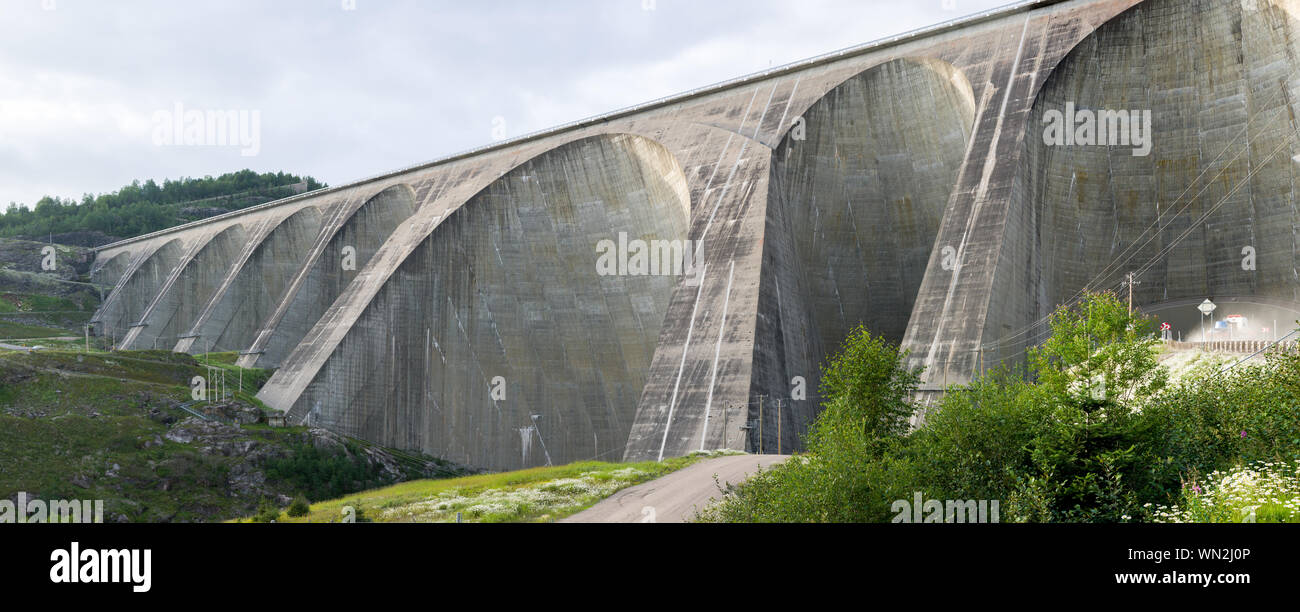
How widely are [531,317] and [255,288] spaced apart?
24.7 meters

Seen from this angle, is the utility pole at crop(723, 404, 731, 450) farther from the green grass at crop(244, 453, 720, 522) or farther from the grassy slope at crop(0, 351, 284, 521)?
the grassy slope at crop(0, 351, 284, 521)

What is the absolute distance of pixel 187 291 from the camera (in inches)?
2430

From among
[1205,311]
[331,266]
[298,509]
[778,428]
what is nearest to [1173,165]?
[1205,311]

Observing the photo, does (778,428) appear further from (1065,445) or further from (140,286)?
(140,286)

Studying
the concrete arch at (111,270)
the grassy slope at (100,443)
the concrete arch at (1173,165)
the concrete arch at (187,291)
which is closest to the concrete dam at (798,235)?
the concrete arch at (1173,165)

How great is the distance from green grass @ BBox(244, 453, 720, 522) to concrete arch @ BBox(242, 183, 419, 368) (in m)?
24.2

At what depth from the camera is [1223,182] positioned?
85.5ft

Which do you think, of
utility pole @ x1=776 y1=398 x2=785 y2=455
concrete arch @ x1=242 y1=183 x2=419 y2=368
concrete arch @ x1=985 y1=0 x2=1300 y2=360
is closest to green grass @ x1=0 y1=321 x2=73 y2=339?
concrete arch @ x1=242 y1=183 x2=419 y2=368

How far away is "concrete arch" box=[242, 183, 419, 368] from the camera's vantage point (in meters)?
44.7

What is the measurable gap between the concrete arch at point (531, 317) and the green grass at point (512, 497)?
13678 millimetres

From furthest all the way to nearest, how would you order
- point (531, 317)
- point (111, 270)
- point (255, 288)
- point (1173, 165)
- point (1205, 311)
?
point (111, 270)
point (255, 288)
point (531, 317)
point (1173, 165)
point (1205, 311)

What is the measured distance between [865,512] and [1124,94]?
21275 millimetres
